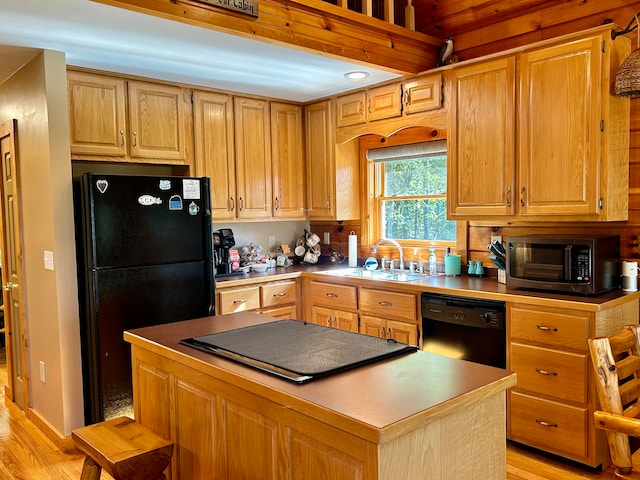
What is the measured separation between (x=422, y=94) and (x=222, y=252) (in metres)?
1.94

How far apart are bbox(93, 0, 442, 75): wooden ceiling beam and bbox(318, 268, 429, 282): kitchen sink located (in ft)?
4.60

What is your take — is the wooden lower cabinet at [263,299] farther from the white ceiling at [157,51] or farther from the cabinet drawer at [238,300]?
the white ceiling at [157,51]

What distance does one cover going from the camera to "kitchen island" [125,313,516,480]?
135 cm

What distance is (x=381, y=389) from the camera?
152 centimetres

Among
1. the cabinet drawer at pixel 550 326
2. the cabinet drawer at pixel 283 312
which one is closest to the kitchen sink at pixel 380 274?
the cabinet drawer at pixel 283 312

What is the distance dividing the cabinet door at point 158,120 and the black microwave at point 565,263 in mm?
2383

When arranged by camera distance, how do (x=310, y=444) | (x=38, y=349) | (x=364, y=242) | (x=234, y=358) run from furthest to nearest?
(x=364, y=242) < (x=38, y=349) < (x=234, y=358) < (x=310, y=444)

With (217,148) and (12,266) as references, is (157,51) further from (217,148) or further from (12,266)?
(12,266)

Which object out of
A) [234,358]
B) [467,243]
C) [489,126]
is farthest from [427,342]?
[234,358]

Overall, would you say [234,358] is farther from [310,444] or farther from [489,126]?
[489,126]

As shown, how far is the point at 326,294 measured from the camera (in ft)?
13.4

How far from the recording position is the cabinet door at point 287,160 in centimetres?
451

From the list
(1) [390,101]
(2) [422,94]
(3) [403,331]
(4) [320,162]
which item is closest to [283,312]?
(3) [403,331]

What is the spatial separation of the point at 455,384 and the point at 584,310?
147cm
